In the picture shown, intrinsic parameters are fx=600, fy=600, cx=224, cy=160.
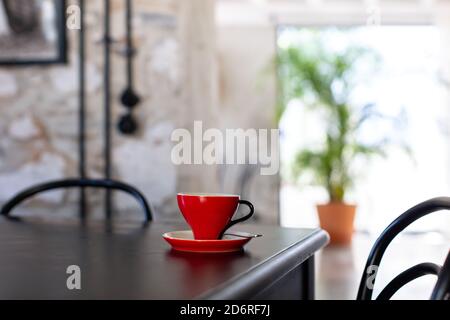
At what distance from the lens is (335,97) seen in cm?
571

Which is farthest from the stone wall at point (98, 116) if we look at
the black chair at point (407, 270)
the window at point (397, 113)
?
the window at point (397, 113)

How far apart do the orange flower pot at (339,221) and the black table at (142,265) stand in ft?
14.6

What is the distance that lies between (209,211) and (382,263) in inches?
139

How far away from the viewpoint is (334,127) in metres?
5.71

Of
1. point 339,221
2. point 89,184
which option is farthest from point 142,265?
point 339,221

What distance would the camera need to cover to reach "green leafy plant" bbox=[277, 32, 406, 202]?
18.6 ft

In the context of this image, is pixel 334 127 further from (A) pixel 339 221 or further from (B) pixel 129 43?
(B) pixel 129 43

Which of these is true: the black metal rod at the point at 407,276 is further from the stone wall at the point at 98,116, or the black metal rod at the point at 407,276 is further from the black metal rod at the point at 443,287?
the stone wall at the point at 98,116

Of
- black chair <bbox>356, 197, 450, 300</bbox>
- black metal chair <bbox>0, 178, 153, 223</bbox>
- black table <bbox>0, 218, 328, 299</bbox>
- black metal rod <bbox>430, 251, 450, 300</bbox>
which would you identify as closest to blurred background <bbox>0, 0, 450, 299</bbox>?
black metal chair <bbox>0, 178, 153, 223</bbox>

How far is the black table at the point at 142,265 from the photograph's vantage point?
564mm

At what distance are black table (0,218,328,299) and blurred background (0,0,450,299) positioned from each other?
1.48 meters

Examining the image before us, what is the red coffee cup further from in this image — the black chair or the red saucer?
the black chair
